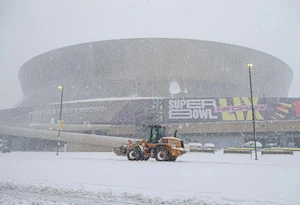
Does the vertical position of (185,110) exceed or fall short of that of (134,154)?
it exceeds it

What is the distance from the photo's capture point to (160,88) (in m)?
50.2

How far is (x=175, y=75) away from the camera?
5381 cm

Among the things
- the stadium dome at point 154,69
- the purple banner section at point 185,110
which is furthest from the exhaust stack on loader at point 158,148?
the stadium dome at point 154,69

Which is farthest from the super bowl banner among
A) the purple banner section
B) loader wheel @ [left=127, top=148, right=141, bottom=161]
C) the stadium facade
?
loader wheel @ [left=127, top=148, right=141, bottom=161]

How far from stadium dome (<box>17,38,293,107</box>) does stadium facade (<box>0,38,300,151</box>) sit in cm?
22

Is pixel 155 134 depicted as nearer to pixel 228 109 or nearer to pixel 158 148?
pixel 158 148

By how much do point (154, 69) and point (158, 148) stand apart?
39.3 meters

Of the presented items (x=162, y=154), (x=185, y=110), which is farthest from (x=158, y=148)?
(x=185, y=110)

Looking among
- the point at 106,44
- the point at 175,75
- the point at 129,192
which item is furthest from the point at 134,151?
the point at 106,44

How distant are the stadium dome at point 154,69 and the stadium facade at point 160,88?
22 cm

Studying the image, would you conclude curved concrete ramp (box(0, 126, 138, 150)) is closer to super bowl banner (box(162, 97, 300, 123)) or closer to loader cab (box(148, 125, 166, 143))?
super bowl banner (box(162, 97, 300, 123))

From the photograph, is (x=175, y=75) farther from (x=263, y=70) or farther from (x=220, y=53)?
(x=263, y=70)

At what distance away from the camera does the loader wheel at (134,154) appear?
1624cm

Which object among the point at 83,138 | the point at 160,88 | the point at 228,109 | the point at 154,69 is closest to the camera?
the point at 83,138
